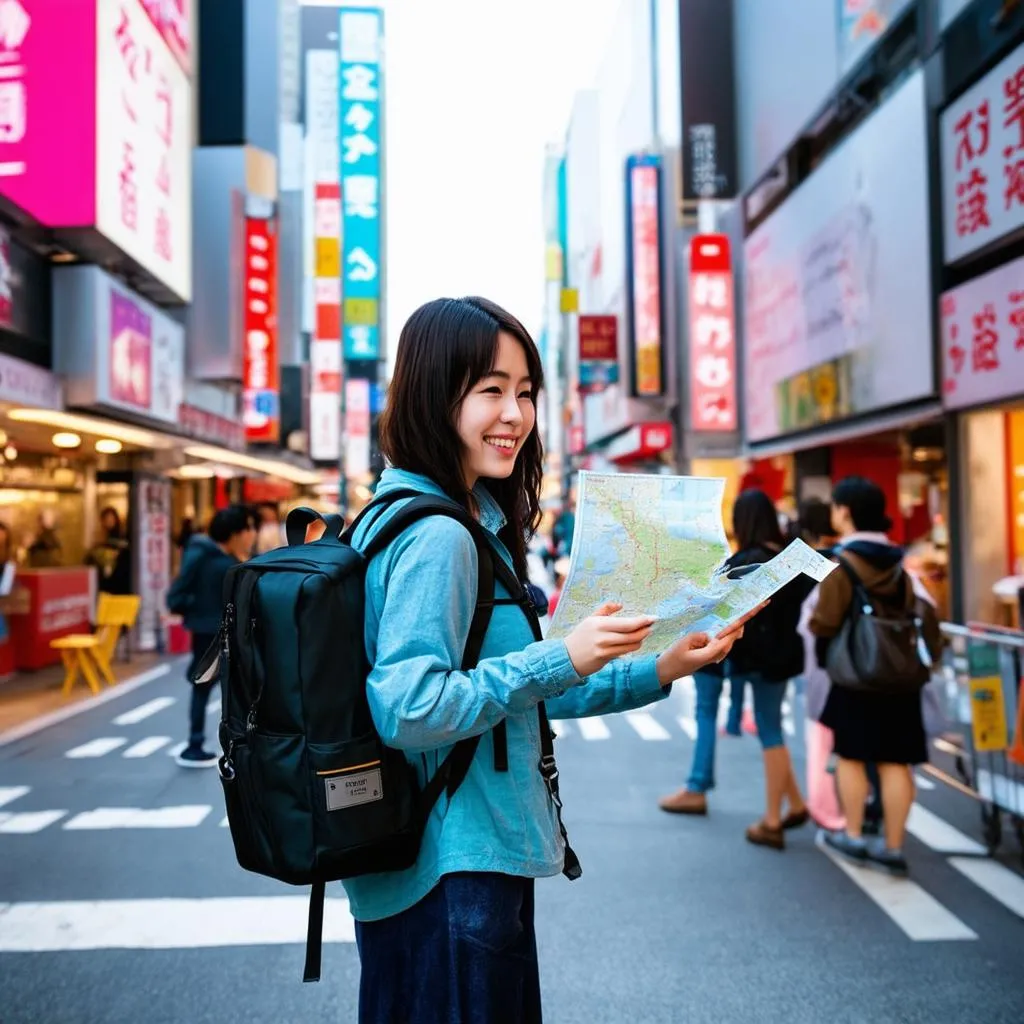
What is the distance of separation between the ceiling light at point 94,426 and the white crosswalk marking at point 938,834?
29.4ft

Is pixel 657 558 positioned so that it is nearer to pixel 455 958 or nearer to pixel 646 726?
pixel 455 958

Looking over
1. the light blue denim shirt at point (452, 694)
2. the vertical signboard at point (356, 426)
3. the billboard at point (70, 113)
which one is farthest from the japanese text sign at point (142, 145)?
the vertical signboard at point (356, 426)

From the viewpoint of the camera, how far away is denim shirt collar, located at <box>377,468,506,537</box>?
5.53 feet

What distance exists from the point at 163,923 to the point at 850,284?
1167 centimetres

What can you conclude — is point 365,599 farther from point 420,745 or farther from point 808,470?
point 808,470

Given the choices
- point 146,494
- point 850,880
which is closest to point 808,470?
point 146,494

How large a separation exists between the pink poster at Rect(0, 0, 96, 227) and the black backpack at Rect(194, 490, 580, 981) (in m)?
9.57

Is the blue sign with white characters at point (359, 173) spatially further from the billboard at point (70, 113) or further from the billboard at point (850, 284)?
the billboard at point (70, 113)

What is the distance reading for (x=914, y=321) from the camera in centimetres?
1074

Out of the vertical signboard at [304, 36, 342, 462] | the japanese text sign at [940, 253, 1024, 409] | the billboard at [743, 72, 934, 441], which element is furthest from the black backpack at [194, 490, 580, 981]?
the vertical signboard at [304, 36, 342, 462]

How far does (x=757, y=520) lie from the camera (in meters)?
5.21

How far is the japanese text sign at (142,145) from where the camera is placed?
9984 mm

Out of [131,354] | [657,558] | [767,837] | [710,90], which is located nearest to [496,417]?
[657,558]

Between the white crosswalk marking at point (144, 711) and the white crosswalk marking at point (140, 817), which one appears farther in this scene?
the white crosswalk marking at point (144, 711)
